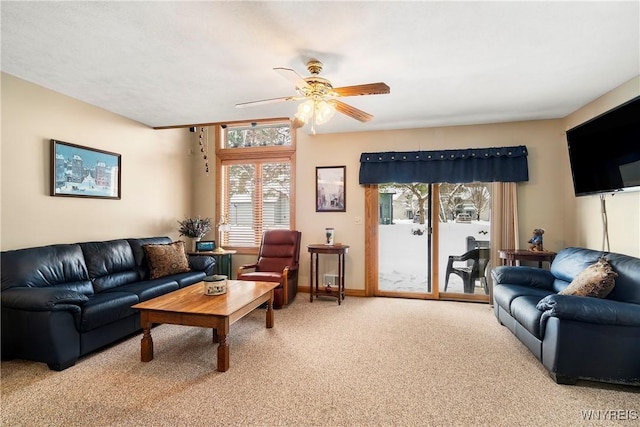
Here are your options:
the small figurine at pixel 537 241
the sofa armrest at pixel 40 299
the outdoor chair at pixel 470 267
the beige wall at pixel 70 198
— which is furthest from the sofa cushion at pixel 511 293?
the beige wall at pixel 70 198

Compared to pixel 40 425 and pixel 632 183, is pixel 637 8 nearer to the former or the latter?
pixel 632 183

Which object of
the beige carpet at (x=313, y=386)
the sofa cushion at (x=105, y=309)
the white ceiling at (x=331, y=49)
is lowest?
the beige carpet at (x=313, y=386)

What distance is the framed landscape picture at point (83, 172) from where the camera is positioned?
334 centimetres

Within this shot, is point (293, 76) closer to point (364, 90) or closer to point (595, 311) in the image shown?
point (364, 90)

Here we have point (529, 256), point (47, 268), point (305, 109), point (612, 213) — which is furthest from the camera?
point (529, 256)

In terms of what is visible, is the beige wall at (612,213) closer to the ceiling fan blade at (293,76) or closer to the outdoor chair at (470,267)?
the outdoor chair at (470,267)

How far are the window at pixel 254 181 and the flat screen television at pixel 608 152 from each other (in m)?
3.78

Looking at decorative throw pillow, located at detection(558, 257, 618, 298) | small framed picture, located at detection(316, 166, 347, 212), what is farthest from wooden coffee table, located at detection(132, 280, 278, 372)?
decorative throw pillow, located at detection(558, 257, 618, 298)

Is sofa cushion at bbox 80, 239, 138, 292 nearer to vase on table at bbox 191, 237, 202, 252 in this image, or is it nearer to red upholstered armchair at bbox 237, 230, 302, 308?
vase on table at bbox 191, 237, 202, 252

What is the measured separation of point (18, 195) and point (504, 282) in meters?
5.24

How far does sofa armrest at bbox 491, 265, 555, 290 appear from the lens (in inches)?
135

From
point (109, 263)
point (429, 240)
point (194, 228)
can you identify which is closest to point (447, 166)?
point (429, 240)

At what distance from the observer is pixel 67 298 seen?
253cm

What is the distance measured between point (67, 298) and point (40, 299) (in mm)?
171
